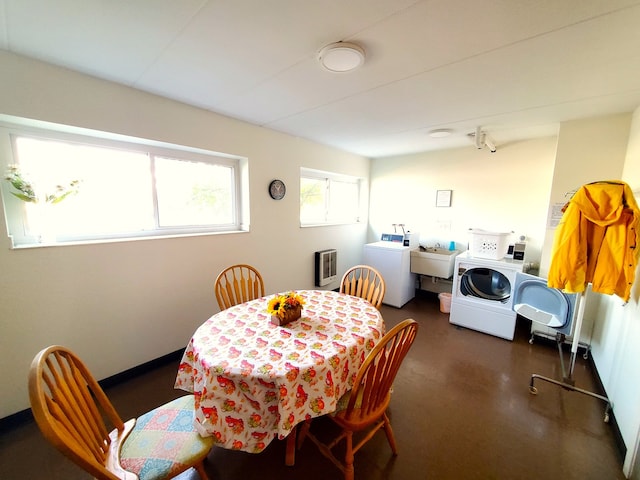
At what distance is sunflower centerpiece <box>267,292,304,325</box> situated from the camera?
1464 millimetres

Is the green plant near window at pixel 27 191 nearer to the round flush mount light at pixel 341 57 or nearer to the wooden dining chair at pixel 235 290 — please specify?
the wooden dining chair at pixel 235 290

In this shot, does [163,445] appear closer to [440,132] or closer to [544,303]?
[544,303]

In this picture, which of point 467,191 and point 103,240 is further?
point 467,191

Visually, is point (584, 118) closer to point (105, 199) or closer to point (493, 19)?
point (493, 19)

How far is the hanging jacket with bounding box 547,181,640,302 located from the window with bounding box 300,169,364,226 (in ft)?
8.81

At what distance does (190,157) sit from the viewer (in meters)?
2.38

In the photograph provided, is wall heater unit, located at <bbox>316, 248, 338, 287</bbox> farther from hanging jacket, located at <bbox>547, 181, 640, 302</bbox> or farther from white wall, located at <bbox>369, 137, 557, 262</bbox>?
hanging jacket, located at <bbox>547, 181, 640, 302</bbox>

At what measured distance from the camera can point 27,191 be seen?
1558mm

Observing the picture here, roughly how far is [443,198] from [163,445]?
13.0ft

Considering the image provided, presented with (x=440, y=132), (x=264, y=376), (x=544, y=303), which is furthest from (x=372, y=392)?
(x=440, y=132)

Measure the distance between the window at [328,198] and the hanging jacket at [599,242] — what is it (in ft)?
8.81

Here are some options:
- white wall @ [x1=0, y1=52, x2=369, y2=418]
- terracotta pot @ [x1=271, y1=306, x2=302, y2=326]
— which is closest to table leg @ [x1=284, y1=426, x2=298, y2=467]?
terracotta pot @ [x1=271, y1=306, x2=302, y2=326]

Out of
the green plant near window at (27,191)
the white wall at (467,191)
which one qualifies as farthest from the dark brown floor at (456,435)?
the white wall at (467,191)

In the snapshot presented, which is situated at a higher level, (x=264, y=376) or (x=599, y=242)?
(x=599, y=242)
